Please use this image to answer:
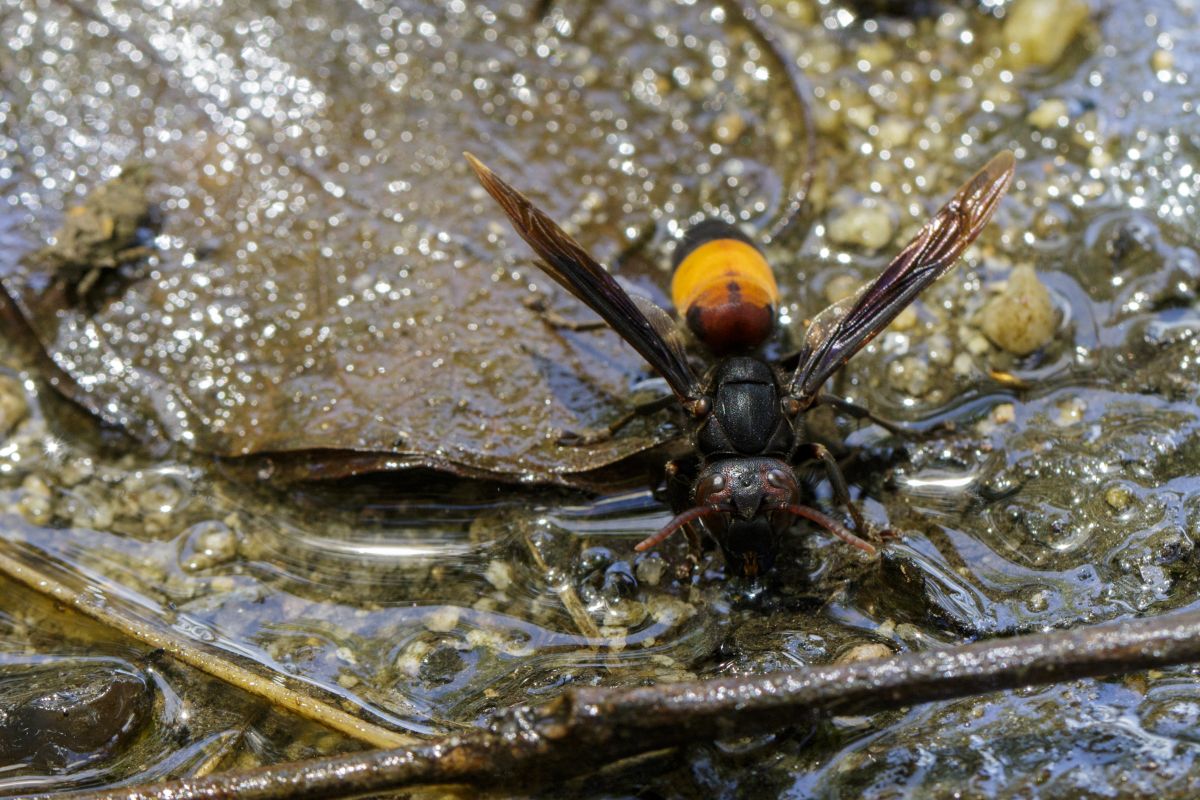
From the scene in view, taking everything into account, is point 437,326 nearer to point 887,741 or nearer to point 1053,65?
point 887,741

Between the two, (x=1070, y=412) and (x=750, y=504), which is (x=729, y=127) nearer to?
(x=1070, y=412)

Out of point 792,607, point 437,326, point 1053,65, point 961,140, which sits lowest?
point 792,607

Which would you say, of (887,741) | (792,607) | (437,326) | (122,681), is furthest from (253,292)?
(887,741)

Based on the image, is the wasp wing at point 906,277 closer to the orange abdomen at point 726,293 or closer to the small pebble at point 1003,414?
the orange abdomen at point 726,293

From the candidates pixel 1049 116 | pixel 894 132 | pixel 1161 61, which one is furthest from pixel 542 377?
pixel 1161 61

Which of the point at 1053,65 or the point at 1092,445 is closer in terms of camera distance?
the point at 1092,445

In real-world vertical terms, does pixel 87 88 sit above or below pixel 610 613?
above

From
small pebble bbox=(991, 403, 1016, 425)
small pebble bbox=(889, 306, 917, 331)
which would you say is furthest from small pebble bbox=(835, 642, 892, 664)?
small pebble bbox=(889, 306, 917, 331)
